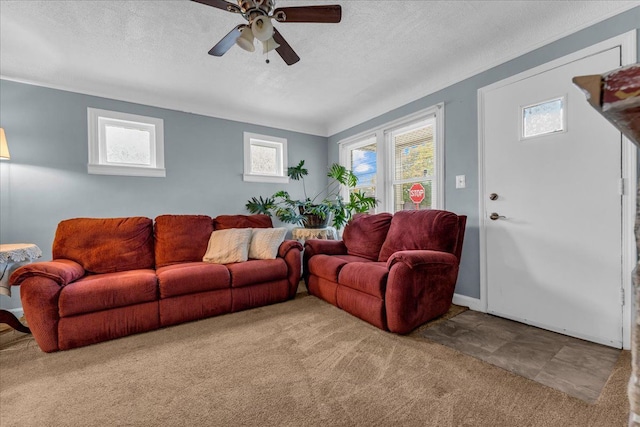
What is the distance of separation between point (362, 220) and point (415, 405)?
206 centimetres

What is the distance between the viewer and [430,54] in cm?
258

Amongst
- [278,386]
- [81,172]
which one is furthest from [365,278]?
[81,172]

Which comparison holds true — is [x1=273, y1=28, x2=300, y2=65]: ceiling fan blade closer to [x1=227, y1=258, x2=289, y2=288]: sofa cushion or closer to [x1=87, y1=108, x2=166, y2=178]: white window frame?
[x1=227, y1=258, x2=289, y2=288]: sofa cushion

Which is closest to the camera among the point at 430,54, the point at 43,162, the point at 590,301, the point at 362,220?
the point at 590,301

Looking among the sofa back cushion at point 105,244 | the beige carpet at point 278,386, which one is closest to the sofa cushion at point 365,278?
the beige carpet at point 278,386

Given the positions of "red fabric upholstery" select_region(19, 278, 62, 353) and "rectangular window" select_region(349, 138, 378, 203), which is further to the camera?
"rectangular window" select_region(349, 138, 378, 203)

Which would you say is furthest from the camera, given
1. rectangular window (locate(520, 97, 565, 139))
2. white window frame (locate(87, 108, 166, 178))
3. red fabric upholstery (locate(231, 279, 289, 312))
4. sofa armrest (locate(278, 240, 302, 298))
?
white window frame (locate(87, 108, 166, 178))

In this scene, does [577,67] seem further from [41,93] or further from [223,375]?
[41,93]

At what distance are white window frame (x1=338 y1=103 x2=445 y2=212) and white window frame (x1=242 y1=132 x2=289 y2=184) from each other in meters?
0.92

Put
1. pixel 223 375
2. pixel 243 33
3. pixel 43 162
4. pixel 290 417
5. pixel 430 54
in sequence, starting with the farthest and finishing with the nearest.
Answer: pixel 43 162 → pixel 430 54 → pixel 243 33 → pixel 223 375 → pixel 290 417

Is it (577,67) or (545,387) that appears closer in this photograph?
(545,387)

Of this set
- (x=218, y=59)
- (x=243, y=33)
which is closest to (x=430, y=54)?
(x=243, y=33)

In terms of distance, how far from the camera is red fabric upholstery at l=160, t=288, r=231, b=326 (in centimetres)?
226

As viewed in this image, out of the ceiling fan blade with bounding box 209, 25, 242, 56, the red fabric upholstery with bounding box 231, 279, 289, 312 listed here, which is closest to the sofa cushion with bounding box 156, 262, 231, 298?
the red fabric upholstery with bounding box 231, 279, 289, 312
